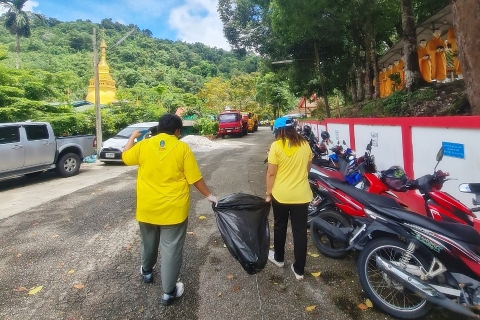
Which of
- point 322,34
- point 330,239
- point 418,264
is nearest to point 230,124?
point 322,34

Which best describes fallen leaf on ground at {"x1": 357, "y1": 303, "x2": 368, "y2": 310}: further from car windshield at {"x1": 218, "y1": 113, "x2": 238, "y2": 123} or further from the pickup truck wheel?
car windshield at {"x1": 218, "y1": 113, "x2": 238, "y2": 123}

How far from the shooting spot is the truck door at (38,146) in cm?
830

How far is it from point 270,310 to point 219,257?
3.80 ft

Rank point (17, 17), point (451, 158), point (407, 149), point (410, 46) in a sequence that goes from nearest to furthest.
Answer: point (451, 158) → point (407, 149) → point (410, 46) → point (17, 17)

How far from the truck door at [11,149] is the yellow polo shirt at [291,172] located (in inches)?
301

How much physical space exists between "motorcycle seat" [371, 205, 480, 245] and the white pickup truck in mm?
8709

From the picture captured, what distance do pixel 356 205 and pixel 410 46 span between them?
8.22 m

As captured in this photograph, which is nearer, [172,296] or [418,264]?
[418,264]

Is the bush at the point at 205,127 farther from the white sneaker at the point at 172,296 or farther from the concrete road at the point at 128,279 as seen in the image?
the white sneaker at the point at 172,296

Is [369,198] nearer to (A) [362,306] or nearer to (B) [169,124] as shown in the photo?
(A) [362,306]

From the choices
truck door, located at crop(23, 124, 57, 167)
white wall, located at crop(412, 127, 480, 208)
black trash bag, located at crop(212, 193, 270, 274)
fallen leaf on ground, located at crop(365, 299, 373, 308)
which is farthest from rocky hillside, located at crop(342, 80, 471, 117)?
truck door, located at crop(23, 124, 57, 167)

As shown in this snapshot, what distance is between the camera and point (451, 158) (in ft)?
12.6

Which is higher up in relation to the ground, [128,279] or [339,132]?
[339,132]

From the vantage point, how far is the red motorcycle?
2.93m
